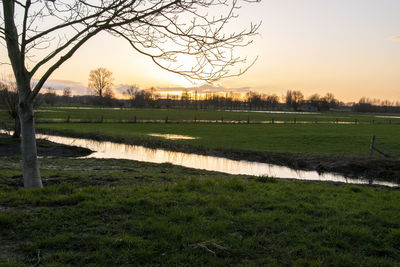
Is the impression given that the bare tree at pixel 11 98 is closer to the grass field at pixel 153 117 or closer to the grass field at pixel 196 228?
the grass field at pixel 153 117

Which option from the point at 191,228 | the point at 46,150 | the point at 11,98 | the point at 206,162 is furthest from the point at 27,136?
the point at 11,98

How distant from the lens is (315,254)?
4996mm

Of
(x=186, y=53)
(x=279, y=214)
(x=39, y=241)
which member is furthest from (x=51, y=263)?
(x=186, y=53)

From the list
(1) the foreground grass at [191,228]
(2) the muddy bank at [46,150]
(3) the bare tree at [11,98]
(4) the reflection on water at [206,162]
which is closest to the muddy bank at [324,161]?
(4) the reflection on water at [206,162]

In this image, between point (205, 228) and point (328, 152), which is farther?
point (328, 152)

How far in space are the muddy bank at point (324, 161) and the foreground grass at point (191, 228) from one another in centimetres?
1446

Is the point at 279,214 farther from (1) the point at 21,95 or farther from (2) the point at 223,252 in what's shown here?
(1) the point at 21,95

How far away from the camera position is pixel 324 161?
24453mm

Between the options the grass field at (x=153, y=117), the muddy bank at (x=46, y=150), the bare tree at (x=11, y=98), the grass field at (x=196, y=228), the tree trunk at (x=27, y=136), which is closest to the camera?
the grass field at (x=196, y=228)

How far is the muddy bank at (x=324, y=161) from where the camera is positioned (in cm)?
2102


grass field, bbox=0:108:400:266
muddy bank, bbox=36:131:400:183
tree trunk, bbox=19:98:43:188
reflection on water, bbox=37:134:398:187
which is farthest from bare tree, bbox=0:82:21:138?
grass field, bbox=0:108:400:266

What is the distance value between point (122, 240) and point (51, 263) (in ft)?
3.55

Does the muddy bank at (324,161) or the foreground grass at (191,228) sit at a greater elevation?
the foreground grass at (191,228)

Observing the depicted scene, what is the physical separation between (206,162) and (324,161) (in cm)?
918
